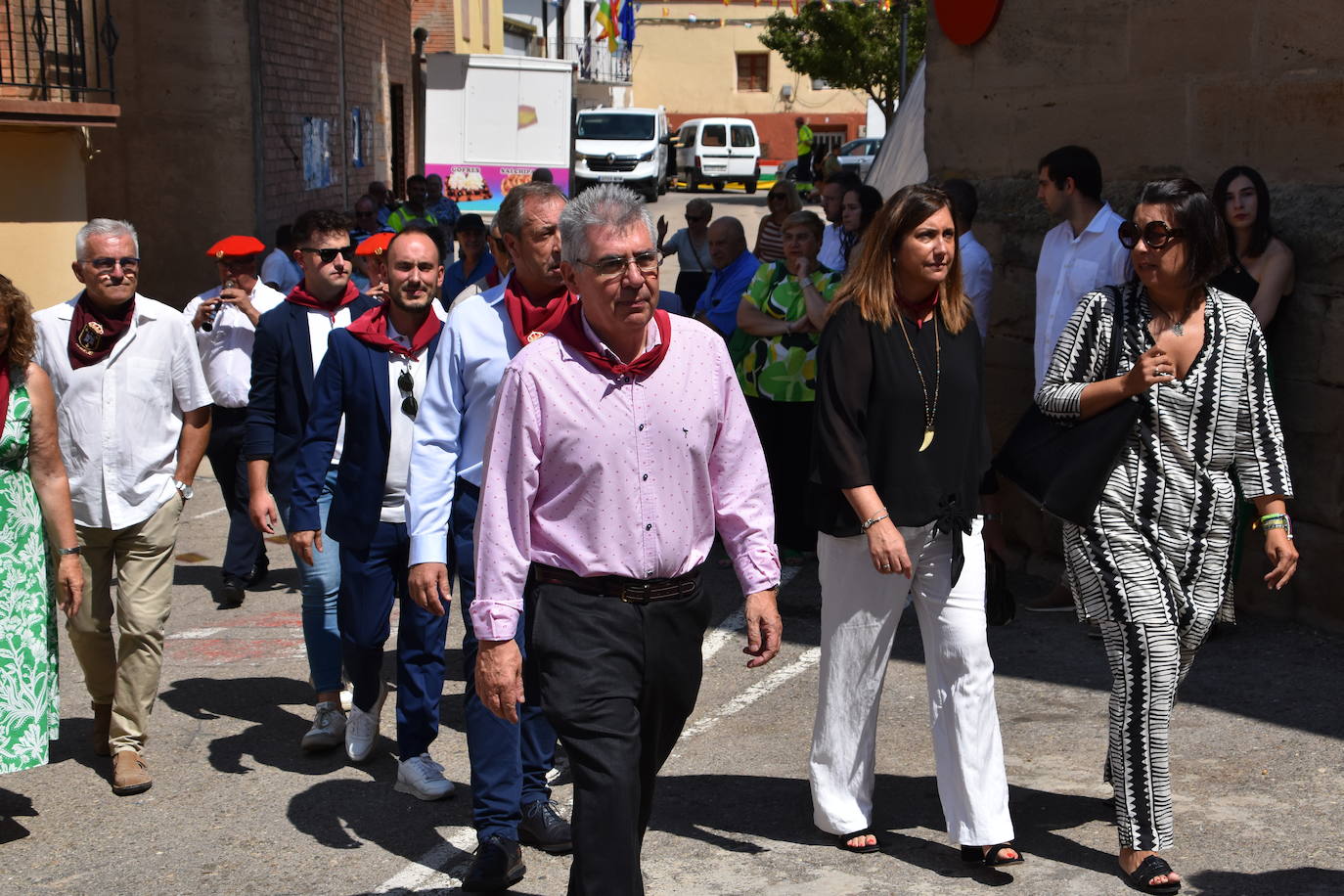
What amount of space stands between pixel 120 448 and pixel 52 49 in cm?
893

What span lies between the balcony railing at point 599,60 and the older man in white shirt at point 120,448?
1928 inches

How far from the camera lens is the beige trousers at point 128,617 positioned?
578cm

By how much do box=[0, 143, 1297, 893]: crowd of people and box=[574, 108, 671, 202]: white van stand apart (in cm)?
3463

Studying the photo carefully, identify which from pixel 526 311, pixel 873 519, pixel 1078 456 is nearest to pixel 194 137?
pixel 526 311

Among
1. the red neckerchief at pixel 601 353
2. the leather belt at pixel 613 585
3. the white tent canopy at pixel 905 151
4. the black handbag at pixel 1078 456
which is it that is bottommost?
the leather belt at pixel 613 585

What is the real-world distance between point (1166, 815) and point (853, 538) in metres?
1.17

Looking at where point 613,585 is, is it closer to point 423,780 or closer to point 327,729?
point 423,780

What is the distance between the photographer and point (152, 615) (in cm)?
586

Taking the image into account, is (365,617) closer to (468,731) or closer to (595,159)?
(468,731)

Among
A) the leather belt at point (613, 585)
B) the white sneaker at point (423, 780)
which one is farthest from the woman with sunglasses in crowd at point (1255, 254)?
the leather belt at point (613, 585)

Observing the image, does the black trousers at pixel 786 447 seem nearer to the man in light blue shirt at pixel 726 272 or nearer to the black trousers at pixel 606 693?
the man in light blue shirt at pixel 726 272

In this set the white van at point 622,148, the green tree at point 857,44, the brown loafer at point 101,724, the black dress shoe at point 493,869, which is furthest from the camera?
the white van at point 622,148

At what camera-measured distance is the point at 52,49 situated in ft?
44.2

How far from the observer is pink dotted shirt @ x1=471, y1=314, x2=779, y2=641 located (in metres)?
3.76
